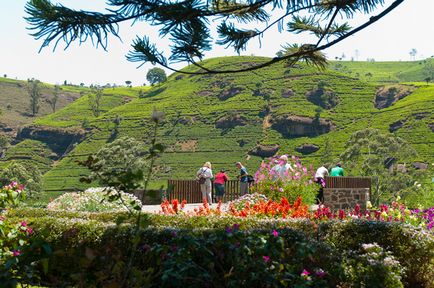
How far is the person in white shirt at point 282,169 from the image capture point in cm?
1481

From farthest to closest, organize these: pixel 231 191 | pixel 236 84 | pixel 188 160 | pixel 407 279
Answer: pixel 236 84 < pixel 188 160 < pixel 231 191 < pixel 407 279

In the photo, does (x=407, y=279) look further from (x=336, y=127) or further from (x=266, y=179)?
(x=336, y=127)

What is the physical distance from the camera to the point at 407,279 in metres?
6.66

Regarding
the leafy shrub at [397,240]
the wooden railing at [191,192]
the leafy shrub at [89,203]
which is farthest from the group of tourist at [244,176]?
the leafy shrub at [397,240]

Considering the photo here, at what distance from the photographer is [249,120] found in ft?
339

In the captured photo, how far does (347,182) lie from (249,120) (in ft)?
282

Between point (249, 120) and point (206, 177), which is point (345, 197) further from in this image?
point (249, 120)

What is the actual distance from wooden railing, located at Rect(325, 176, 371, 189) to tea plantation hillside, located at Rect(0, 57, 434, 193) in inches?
2502

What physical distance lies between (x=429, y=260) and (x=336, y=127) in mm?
92471

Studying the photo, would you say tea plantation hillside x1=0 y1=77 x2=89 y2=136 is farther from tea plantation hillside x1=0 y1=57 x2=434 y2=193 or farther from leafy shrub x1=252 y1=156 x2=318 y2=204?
leafy shrub x1=252 y1=156 x2=318 y2=204

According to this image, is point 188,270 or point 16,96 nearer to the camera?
point 188,270

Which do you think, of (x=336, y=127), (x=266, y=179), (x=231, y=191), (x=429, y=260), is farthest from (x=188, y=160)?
(x=429, y=260)

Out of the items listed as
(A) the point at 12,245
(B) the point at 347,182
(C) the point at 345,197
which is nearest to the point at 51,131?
(B) the point at 347,182

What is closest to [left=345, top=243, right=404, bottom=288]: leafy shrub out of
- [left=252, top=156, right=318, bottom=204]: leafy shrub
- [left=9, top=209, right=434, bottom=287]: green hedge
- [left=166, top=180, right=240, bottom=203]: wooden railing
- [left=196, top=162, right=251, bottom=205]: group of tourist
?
[left=9, top=209, right=434, bottom=287]: green hedge
